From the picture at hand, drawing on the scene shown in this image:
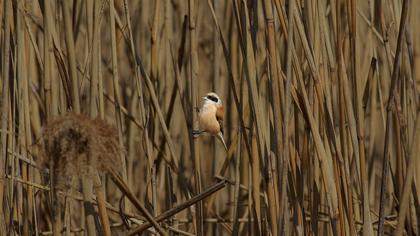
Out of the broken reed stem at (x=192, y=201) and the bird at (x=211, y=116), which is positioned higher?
the bird at (x=211, y=116)

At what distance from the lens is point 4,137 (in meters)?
1.77

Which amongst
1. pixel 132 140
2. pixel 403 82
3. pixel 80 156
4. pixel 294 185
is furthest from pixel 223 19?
pixel 80 156

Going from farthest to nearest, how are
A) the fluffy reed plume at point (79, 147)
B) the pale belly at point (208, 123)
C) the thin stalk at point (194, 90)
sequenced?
the pale belly at point (208, 123) → the thin stalk at point (194, 90) → the fluffy reed plume at point (79, 147)

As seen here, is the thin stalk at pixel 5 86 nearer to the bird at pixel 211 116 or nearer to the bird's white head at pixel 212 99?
the bird at pixel 211 116

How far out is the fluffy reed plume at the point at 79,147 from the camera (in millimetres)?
1399

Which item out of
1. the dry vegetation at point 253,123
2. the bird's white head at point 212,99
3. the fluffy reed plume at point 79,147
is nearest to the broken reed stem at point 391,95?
the dry vegetation at point 253,123

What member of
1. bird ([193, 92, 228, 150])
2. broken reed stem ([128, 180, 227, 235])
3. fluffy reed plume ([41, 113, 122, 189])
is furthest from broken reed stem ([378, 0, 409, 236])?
bird ([193, 92, 228, 150])

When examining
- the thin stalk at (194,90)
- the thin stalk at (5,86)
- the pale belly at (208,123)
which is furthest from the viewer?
the pale belly at (208,123)

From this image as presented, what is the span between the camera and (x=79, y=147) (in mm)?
1415

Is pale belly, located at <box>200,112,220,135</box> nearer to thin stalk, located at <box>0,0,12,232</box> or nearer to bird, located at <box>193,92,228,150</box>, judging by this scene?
bird, located at <box>193,92,228,150</box>

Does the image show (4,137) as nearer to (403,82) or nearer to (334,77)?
(334,77)

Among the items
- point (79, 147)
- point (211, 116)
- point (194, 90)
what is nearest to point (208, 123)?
point (211, 116)

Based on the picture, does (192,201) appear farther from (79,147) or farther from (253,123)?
(253,123)

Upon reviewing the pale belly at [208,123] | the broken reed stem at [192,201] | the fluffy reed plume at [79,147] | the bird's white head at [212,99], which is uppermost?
the bird's white head at [212,99]
